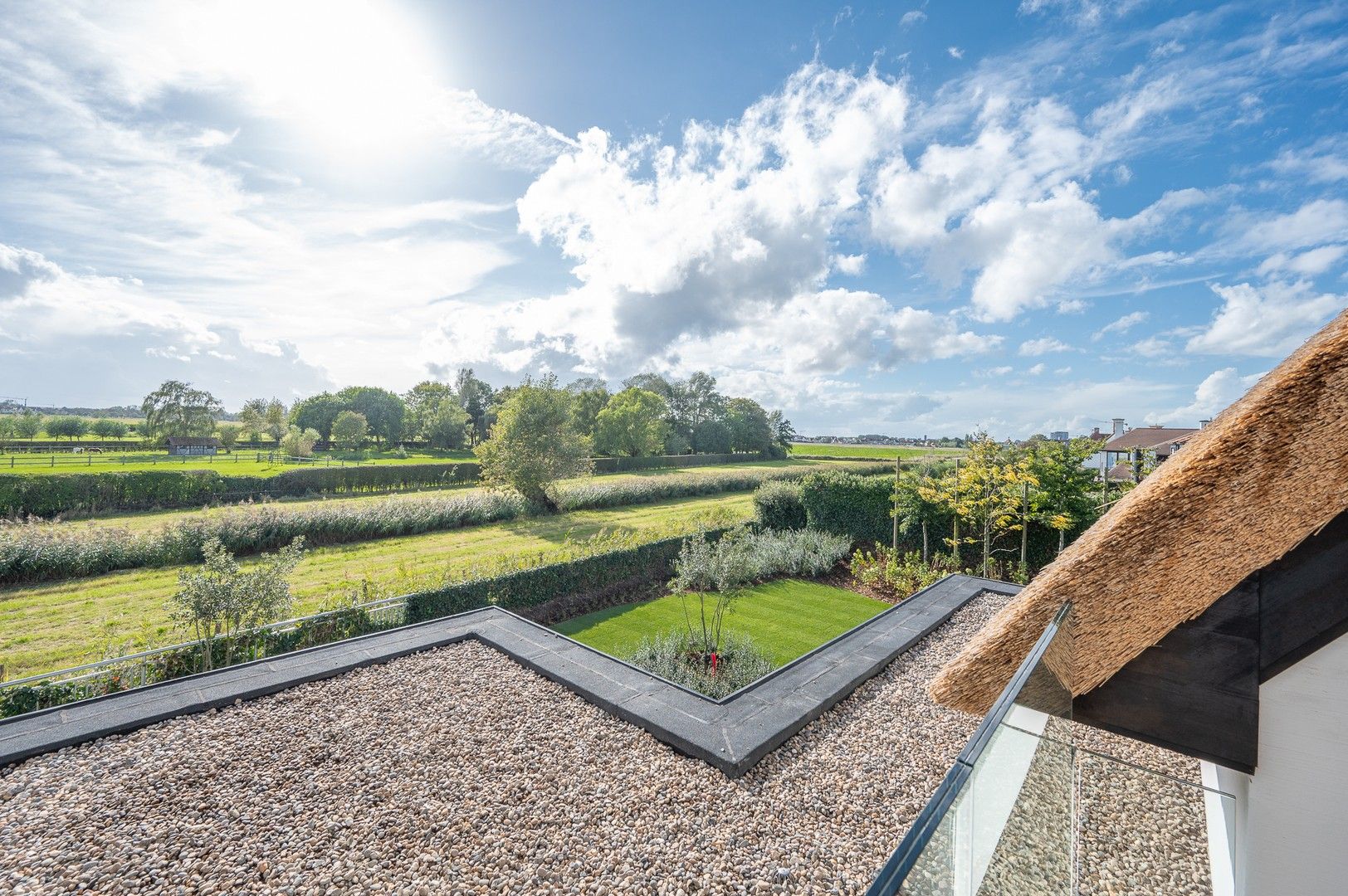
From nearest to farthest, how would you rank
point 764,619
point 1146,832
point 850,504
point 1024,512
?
point 1146,832
point 764,619
point 1024,512
point 850,504

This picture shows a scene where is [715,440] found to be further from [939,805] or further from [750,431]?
[939,805]

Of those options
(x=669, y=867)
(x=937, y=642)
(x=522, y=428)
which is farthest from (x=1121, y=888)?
(x=522, y=428)

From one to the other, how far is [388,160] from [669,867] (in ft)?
31.2

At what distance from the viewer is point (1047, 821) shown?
212 centimetres

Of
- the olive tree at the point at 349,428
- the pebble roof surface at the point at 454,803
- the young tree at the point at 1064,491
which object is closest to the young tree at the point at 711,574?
the pebble roof surface at the point at 454,803

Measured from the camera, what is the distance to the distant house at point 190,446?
39.1 metres

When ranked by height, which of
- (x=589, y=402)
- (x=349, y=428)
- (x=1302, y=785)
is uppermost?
(x=589, y=402)

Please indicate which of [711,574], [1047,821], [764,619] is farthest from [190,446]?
[1047,821]

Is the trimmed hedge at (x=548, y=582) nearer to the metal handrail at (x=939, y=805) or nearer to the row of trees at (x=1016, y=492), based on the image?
the row of trees at (x=1016, y=492)

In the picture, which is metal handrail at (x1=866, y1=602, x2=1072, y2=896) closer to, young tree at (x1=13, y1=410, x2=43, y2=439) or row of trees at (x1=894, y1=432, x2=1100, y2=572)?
row of trees at (x1=894, y1=432, x2=1100, y2=572)

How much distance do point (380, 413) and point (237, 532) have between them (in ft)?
164

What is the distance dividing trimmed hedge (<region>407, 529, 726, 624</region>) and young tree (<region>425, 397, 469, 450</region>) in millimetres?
41780

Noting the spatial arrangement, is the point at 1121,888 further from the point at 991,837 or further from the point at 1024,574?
the point at 1024,574

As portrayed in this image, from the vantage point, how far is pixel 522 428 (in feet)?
63.3
